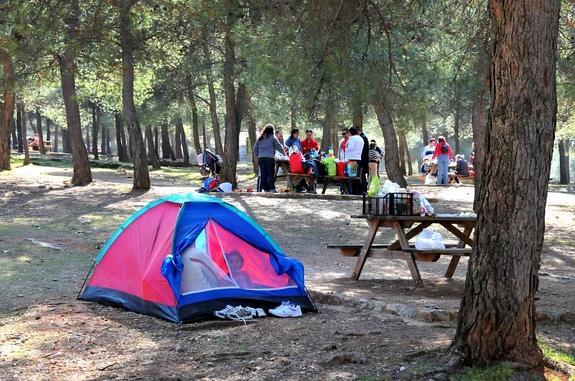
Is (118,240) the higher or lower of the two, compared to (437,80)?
lower

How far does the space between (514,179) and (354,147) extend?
1261 centimetres

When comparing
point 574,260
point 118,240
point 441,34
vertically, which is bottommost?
point 574,260

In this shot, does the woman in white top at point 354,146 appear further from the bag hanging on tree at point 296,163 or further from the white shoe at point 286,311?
the white shoe at point 286,311

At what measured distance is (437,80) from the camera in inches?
858

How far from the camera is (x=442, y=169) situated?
2197 centimetres

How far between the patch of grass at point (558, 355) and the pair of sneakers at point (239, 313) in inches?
101

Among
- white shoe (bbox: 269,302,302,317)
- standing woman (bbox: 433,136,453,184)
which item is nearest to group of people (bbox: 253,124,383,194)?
standing woman (bbox: 433,136,453,184)

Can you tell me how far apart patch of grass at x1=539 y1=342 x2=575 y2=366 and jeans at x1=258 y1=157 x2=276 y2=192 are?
11.7 metres

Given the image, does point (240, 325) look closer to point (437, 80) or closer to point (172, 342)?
point (172, 342)

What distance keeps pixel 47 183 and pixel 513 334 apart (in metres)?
18.2

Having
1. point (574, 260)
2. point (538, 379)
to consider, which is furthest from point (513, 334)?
point (574, 260)

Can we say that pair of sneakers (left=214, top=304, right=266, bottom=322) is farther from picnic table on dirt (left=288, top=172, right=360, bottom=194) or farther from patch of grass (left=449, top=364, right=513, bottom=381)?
picnic table on dirt (left=288, top=172, right=360, bottom=194)

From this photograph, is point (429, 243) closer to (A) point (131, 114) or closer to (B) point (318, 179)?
(B) point (318, 179)

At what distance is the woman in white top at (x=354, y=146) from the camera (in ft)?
55.3
